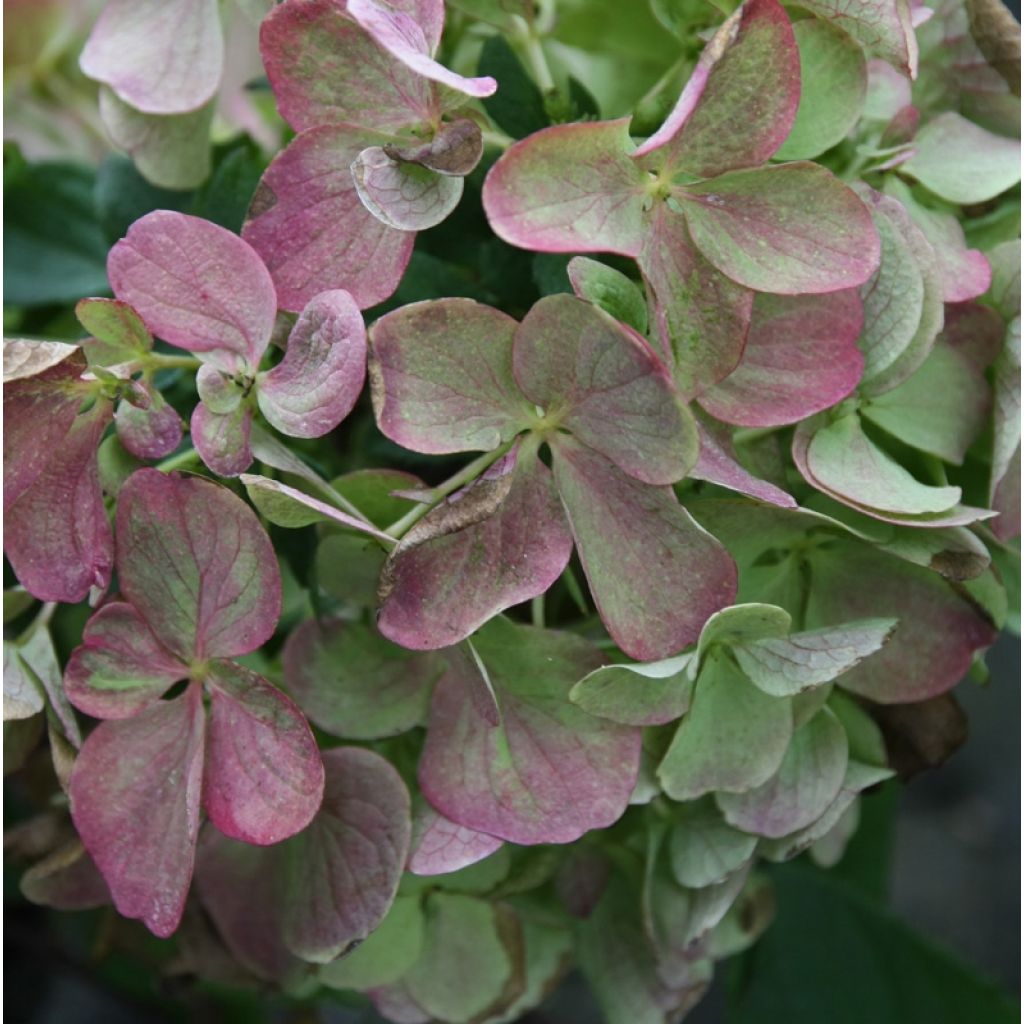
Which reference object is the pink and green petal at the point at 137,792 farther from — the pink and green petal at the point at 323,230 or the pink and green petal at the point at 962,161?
the pink and green petal at the point at 962,161

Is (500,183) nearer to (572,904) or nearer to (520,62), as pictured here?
(520,62)

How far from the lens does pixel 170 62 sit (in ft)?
1.16

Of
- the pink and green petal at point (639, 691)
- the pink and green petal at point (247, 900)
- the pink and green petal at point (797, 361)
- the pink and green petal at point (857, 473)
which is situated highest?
the pink and green petal at point (797, 361)

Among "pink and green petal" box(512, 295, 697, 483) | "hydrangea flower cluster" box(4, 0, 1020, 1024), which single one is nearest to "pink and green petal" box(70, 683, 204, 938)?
"hydrangea flower cluster" box(4, 0, 1020, 1024)

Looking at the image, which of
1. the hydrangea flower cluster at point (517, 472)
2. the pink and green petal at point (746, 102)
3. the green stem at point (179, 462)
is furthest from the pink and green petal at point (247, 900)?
the pink and green petal at point (746, 102)

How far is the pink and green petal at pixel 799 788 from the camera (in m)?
0.33

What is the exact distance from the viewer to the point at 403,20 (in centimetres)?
27

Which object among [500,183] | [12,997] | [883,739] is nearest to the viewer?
[500,183]

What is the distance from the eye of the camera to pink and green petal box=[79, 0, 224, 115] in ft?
1.15

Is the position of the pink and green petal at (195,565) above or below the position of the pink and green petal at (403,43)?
below

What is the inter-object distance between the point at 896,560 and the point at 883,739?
63 mm

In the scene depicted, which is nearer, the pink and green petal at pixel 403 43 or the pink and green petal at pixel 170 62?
the pink and green petal at pixel 403 43

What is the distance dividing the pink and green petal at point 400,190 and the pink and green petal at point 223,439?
0.05 metres

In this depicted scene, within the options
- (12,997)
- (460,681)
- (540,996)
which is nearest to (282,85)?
(460,681)
